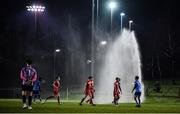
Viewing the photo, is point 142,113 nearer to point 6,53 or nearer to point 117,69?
point 117,69

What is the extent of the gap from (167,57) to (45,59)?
29.1m

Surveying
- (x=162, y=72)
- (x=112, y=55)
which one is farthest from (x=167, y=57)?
(x=112, y=55)

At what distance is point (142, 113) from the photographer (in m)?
24.8

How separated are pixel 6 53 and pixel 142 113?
77.5m

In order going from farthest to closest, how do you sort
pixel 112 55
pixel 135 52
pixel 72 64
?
pixel 72 64
pixel 112 55
pixel 135 52

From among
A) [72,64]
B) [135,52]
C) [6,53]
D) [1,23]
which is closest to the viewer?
[135,52]

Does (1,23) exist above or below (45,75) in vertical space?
above

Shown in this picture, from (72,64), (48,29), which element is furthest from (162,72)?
(48,29)

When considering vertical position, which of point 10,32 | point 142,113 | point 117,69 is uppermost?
point 10,32

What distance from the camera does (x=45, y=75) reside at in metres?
104

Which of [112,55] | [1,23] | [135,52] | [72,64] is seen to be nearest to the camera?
[135,52]

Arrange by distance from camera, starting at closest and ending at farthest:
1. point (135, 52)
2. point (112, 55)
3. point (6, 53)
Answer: point (135, 52), point (112, 55), point (6, 53)

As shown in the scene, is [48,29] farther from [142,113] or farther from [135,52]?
[142,113]

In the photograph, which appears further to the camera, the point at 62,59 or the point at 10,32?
the point at 62,59
